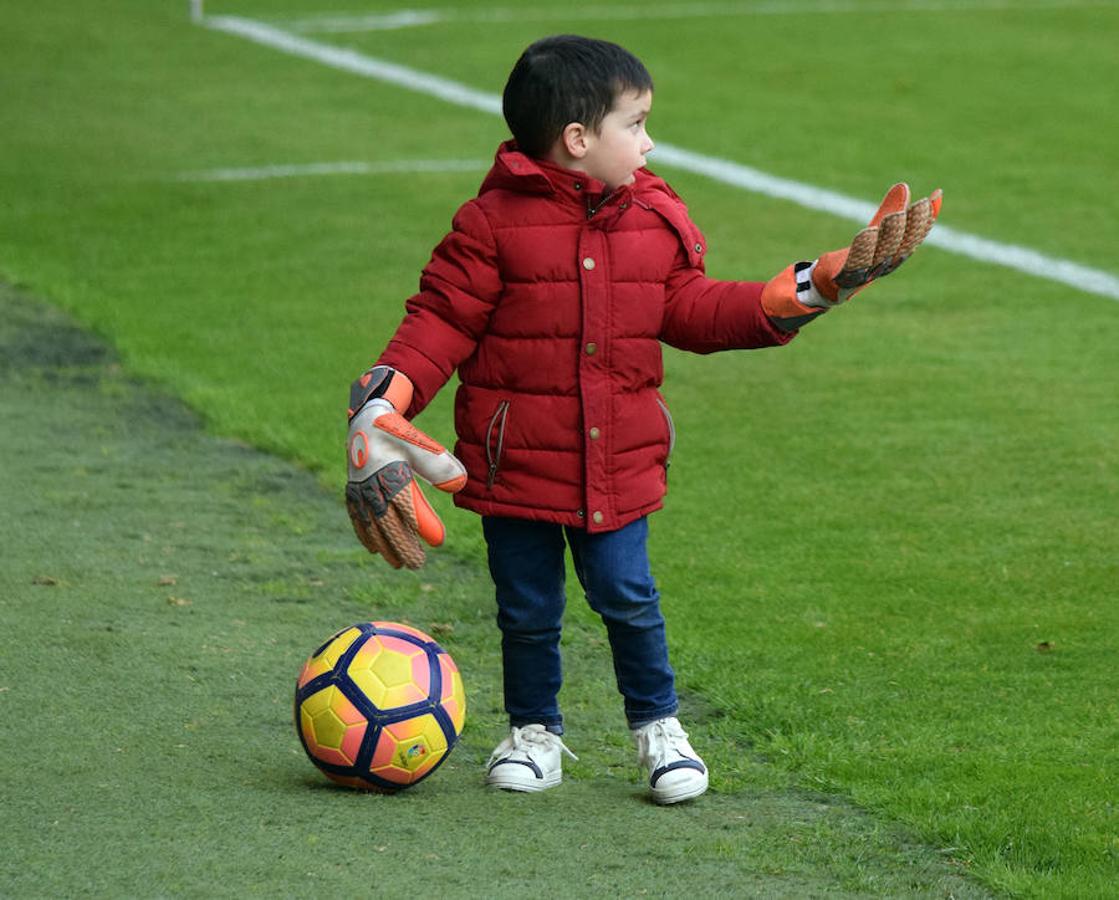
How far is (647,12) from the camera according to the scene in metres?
20.8

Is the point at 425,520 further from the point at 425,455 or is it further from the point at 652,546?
the point at 652,546

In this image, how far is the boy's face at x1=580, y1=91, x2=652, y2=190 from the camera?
14.2 feet

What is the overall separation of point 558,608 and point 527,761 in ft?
1.15

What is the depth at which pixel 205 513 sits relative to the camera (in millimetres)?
6809

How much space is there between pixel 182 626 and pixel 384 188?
23.4 ft

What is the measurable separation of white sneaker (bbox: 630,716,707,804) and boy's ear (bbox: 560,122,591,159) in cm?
128

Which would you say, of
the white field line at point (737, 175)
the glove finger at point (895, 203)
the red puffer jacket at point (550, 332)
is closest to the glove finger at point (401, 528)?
the red puffer jacket at point (550, 332)

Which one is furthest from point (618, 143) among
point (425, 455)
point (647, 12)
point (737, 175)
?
point (647, 12)

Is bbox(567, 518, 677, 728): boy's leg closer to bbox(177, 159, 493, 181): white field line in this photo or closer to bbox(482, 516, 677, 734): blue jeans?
bbox(482, 516, 677, 734): blue jeans

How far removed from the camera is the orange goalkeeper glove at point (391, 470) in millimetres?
4199

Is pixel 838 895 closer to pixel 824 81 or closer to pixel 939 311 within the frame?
pixel 939 311

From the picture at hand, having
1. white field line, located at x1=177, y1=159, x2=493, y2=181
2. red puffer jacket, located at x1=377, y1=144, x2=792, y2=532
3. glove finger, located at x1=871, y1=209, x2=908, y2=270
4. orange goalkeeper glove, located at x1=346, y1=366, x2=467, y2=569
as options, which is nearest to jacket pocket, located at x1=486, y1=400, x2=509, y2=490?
red puffer jacket, located at x1=377, y1=144, x2=792, y2=532

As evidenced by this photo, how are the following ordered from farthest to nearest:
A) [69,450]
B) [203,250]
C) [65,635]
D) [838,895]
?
1. [203,250]
2. [69,450]
3. [65,635]
4. [838,895]

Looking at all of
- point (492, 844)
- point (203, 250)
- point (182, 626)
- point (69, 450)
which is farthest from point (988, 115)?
point (492, 844)
